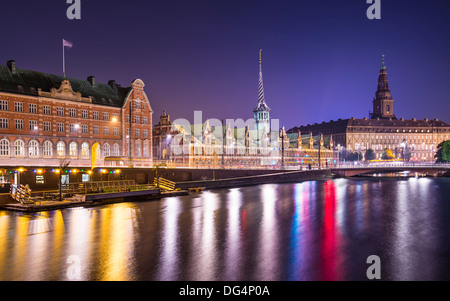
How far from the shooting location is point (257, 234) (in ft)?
78.9

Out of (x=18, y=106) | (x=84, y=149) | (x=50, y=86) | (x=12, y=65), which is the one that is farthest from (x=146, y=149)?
(x=12, y=65)

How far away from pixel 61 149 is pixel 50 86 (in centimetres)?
1157

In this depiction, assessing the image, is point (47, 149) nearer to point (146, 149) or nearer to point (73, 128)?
point (73, 128)

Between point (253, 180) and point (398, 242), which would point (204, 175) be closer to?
point (253, 180)

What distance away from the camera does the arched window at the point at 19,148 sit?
5538cm

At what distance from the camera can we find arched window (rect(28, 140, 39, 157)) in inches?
2242

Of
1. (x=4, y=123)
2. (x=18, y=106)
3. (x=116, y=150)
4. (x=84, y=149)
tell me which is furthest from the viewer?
(x=116, y=150)

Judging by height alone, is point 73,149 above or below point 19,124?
below

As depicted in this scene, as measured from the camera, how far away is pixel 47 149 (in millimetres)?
59469

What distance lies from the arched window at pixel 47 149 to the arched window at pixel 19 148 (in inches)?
130

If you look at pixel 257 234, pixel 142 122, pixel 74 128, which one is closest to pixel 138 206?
pixel 257 234

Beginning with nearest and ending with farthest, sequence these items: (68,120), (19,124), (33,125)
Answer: (19,124), (33,125), (68,120)
